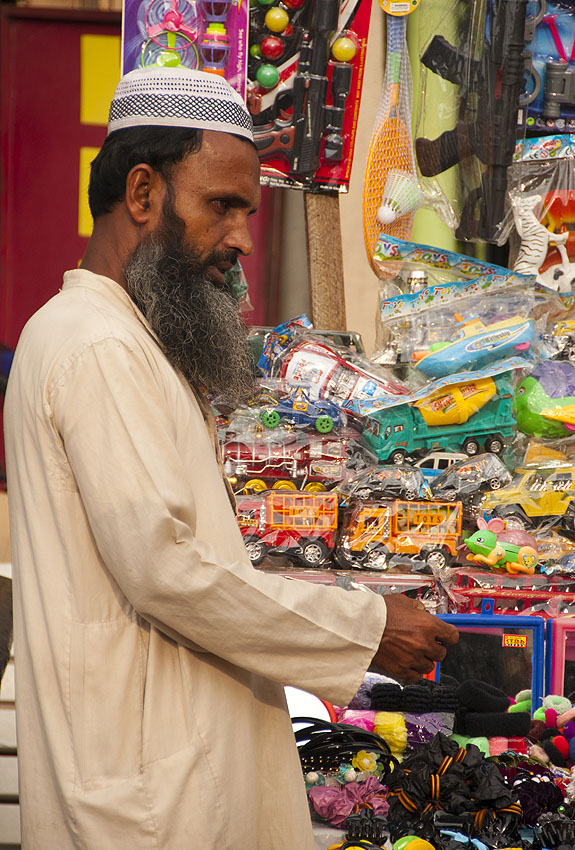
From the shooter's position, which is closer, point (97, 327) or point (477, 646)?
point (97, 327)

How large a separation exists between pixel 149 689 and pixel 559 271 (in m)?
2.47

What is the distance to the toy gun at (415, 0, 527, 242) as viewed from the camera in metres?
3.35

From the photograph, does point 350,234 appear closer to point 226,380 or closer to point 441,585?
point 441,585

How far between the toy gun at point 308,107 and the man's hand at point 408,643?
209 cm

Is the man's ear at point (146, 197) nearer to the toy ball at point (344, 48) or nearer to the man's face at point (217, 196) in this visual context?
the man's face at point (217, 196)

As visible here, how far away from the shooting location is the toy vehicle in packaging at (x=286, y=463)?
9.64ft

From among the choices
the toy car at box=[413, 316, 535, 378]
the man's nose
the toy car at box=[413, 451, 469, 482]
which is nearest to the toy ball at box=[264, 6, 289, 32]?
the toy car at box=[413, 316, 535, 378]

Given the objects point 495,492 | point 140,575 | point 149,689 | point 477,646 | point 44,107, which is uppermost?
point 44,107

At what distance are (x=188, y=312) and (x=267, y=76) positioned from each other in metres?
1.85

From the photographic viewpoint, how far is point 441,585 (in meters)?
2.68

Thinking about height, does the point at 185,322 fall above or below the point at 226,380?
above

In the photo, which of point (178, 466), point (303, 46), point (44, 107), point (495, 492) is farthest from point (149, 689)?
point (44, 107)

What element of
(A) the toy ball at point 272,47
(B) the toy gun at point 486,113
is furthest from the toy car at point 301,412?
(A) the toy ball at point 272,47

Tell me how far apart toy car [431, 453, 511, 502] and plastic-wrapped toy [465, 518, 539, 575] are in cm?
20
